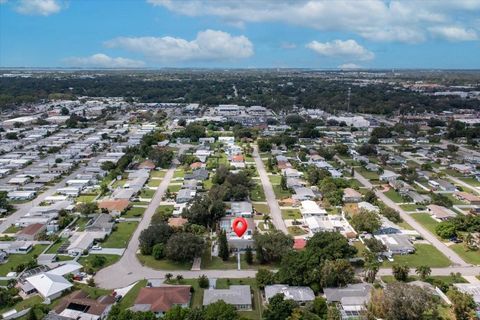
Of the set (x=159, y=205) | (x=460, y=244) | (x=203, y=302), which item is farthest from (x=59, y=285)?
(x=460, y=244)

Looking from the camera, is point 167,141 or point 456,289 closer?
point 456,289

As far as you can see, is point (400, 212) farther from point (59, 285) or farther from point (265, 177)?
point (59, 285)

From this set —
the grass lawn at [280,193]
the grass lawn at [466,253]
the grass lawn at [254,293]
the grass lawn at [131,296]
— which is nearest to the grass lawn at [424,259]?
the grass lawn at [466,253]

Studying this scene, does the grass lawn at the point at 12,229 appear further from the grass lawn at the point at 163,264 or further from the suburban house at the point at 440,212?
the suburban house at the point at 440,212

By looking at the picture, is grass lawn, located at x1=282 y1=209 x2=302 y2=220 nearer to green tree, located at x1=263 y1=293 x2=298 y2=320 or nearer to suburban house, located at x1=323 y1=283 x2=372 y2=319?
suburban house, located at x1=323 y1=283 x2=372 y2=319

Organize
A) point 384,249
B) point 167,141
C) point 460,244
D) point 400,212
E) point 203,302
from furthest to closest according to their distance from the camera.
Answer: point 167,141 < point 400,212 < point 460,244 < point 384,249 < point 203,302

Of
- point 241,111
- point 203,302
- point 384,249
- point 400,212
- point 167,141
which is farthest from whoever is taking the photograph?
point 241,111

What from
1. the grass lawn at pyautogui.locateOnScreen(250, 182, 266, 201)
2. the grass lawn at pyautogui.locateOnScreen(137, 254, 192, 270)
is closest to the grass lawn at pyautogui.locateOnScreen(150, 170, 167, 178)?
the grass lawn at pyautogui.locateOnScreen(250, 182, 266, 201)
